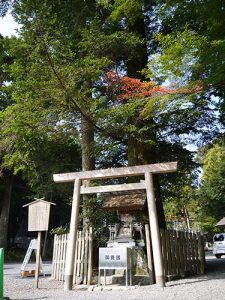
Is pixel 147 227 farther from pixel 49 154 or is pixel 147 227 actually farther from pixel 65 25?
pixel 65 25

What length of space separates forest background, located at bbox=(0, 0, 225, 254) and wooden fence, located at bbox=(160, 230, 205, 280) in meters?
0.99

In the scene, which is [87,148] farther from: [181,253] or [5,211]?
[5,211]

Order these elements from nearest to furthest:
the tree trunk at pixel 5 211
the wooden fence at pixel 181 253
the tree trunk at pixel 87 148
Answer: the wooden fence at pixel 181 253
the tree trunk at pixel 87 148
the tree trunk at pixel 5 211

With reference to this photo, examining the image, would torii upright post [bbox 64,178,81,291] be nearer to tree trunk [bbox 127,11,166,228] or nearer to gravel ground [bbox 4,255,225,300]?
gravel ground [bbox 4,255,225,300]

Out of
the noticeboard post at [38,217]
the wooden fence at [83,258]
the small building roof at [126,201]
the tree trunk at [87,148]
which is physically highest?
the tree trunk at [87,148]

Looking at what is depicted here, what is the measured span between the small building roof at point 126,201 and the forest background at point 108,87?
2.71 feet

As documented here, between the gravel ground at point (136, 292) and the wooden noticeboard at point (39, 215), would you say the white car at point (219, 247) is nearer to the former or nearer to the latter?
the gravel ground at point (136, 292)

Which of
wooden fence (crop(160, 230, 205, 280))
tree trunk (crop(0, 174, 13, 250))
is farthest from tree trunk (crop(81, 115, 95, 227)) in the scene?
tree trunk (crop(0, 174, 13, 250))

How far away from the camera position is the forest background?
702 centimetres

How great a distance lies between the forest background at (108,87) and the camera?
7023 mm

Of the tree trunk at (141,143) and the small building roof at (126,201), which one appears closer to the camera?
the small building roof at (126,201)

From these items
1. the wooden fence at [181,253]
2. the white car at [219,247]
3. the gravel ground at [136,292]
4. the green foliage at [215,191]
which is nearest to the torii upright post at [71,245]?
the gravel ground at [136,292]

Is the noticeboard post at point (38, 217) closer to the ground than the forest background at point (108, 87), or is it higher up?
closer to the ground

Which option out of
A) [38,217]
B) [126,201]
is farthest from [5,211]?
[126,201]
